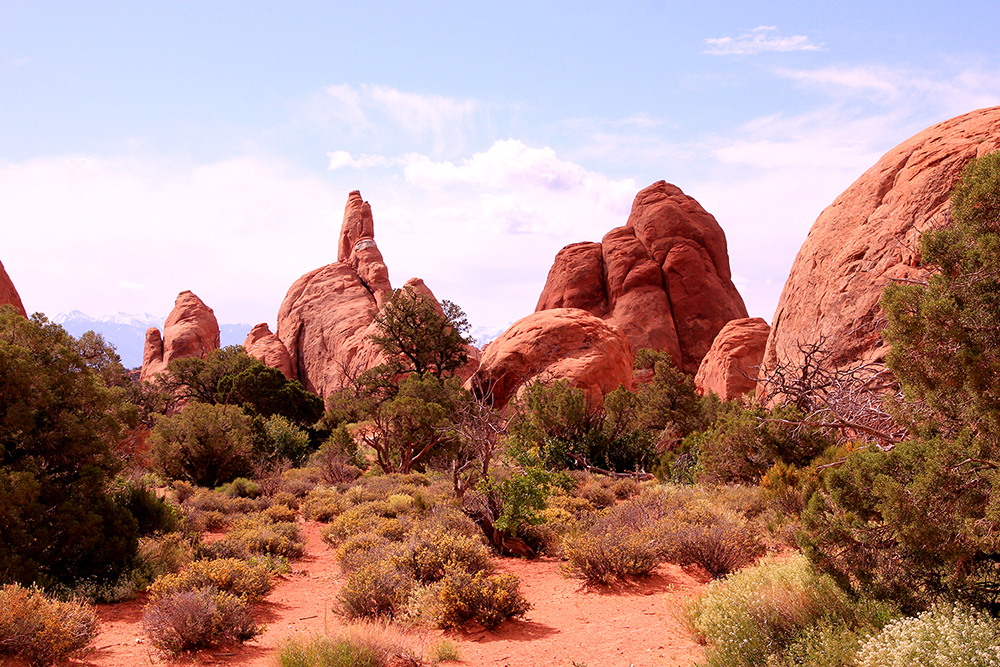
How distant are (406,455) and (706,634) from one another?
13.7 metres

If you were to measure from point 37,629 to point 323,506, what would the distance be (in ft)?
25.9

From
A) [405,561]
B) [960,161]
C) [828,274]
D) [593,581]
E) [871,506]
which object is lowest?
[593,581]

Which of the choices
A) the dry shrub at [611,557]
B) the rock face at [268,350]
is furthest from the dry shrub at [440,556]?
the rock face at [268,350]

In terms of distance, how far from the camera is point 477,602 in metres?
6.64

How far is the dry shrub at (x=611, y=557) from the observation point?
25.7 ft

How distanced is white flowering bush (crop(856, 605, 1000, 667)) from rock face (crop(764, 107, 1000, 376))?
7.70m

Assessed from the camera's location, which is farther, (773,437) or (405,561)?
(773,437)

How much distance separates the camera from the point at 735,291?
40.4 m

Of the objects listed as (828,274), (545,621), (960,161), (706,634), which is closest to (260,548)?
(545,621)

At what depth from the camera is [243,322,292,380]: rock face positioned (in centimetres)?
4459

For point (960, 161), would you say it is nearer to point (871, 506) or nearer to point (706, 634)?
point (871, 506)

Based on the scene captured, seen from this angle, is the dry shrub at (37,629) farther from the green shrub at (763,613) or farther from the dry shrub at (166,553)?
the green shrub at (763,613)

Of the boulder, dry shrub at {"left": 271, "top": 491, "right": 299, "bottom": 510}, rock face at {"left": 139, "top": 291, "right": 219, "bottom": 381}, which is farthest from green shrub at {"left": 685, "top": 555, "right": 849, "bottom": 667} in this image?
rock face at {"left": 139, "top": 291, "right": 219, "bottom": 381}

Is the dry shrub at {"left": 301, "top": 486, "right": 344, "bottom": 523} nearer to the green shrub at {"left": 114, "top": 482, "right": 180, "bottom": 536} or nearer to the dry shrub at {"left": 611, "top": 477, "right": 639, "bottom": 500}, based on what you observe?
the green shrub at {"left": 114, "top": 482, "right": 180, "bottom": 536}
